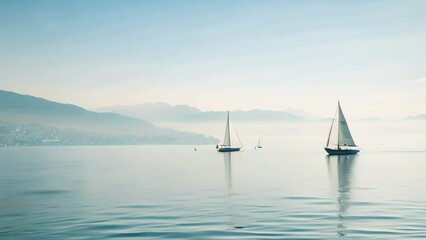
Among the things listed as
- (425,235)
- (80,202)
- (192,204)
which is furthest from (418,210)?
(80,202)

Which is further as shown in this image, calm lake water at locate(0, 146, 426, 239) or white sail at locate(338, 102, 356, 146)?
white sail at locate(338, 102, 356, 146)

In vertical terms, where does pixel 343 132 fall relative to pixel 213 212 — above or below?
above

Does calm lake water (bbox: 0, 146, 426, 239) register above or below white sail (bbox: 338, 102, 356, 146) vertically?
below

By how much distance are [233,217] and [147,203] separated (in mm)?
14763

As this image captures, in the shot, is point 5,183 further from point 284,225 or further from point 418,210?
point 418,210

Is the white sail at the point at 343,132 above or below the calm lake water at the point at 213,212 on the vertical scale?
above

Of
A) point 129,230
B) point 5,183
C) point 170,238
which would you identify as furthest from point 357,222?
point 5,183

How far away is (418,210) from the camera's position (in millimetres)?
48031

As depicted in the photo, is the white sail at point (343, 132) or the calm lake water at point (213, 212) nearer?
the calm lake water at point (213, 212)

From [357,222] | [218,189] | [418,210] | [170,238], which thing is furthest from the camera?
[218,189]

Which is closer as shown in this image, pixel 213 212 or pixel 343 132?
pixel 213 212

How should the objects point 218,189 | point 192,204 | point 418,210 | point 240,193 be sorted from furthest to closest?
point 218,189 → point 240,193 → point 192,204 → point 418,210

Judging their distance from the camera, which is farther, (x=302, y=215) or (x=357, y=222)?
(x=302, y=215)

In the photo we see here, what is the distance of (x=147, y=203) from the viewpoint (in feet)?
179
